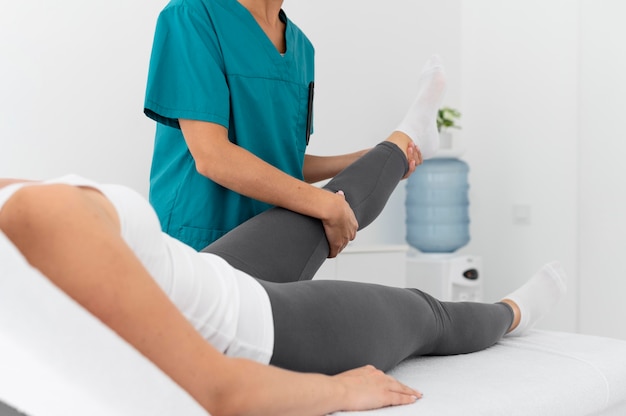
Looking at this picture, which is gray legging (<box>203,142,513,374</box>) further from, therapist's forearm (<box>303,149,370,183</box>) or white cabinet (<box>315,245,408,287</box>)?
white cabinet (<box>315,245,408,287</box>)

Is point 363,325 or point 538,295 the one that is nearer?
point 363,325

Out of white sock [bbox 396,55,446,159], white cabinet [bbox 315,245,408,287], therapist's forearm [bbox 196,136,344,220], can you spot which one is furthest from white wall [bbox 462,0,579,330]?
therapist's forearm [bbox 196,136,344,220]

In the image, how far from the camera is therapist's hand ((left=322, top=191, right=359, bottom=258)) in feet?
5.17

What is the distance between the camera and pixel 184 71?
1683 mm

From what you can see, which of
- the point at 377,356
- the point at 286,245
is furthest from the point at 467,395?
the point at 286,245

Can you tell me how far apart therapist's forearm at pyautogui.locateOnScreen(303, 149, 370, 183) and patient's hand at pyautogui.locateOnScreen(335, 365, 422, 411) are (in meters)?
1.07

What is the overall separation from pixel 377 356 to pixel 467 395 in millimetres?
152

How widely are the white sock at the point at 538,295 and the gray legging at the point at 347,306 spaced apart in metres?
0.09

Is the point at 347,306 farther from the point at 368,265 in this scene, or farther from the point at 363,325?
the point at 368,265

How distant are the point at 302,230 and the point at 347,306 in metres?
0.45

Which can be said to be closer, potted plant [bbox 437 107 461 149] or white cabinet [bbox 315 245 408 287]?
white cabinet [bbox 315 245 408 287]

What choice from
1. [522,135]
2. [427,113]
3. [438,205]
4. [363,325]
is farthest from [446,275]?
[363,325]

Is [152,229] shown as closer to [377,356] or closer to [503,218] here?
[377,356]

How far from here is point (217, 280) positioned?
0.97 m
